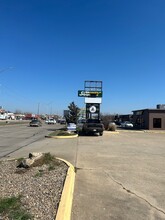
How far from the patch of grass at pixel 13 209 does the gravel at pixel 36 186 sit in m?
0.10

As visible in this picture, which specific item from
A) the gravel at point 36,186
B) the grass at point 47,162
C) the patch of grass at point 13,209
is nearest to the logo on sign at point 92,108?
the grass at point 47,162

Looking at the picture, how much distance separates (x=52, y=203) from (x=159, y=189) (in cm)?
332

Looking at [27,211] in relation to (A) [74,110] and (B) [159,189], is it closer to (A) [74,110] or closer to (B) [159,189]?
(B) [159,189]

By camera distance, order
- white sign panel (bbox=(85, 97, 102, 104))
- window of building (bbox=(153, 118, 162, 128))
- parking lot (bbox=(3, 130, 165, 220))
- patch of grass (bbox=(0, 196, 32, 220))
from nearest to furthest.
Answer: patch of grass (bbox=(0, 196, 32, 220))
parking lot (bbox=(3, 130, 165, 220))
white sign panel (bbox=(85, 97, 102, 104))
window of building (bbox=(153, 118, 162, 128))

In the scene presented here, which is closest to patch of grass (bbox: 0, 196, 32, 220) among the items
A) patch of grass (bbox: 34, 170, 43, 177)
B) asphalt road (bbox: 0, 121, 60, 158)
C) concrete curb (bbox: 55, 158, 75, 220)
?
concrete curb (bbox: 55, 158, 75, 220)

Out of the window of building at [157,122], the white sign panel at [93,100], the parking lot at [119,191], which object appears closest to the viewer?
the parking lot at [119,191]

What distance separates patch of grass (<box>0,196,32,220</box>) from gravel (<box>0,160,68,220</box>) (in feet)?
0.32

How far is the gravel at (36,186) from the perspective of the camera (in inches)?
230

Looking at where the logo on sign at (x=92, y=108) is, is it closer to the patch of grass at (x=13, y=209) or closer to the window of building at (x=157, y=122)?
the window of building at (x=157, y=122)

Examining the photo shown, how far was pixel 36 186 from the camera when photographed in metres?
7.60

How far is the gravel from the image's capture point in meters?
5.84

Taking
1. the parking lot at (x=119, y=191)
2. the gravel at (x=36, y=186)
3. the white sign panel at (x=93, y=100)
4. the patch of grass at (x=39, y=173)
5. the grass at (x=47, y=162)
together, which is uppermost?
the white sign panel at (x=93, y=100)

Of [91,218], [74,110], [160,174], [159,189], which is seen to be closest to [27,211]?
[91,218]

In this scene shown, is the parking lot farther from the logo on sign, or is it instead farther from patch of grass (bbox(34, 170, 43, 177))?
the logo on sign
